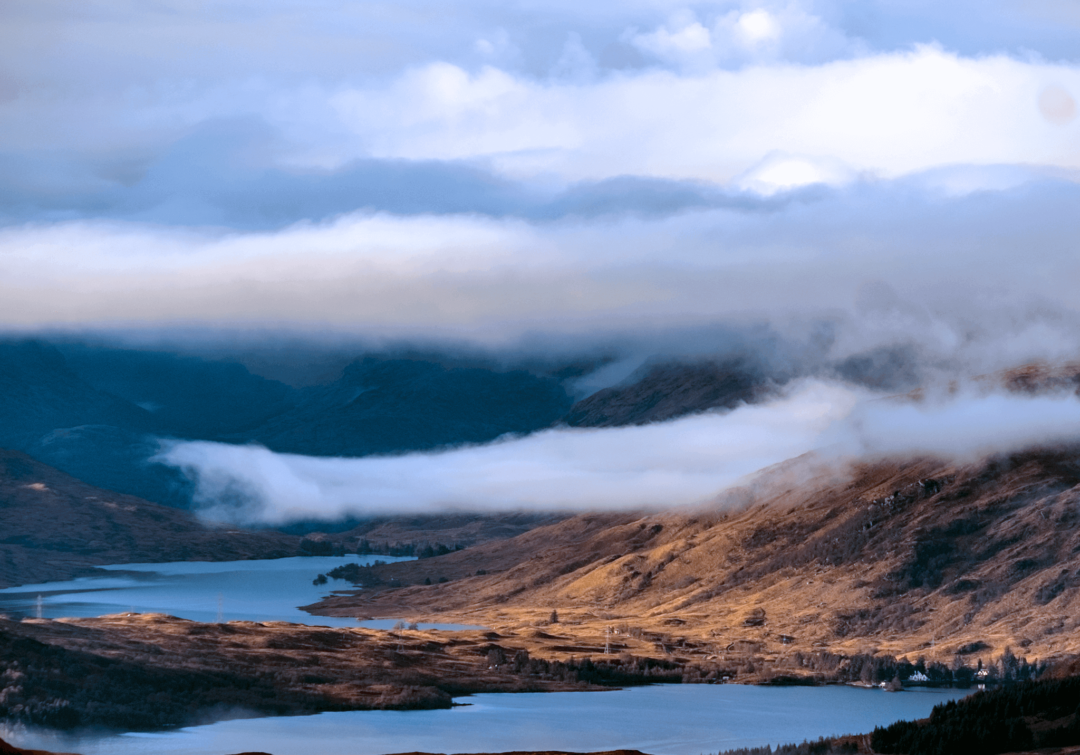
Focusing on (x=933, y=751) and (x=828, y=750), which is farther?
(x=828, y=750)

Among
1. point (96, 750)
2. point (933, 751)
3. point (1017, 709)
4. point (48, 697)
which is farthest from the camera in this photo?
point (48, 697)

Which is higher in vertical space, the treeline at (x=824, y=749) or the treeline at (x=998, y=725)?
the treeline at (x=998, y=725)

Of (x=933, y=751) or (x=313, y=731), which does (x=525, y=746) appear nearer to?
(x=313, y=731)

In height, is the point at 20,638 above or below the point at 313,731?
above

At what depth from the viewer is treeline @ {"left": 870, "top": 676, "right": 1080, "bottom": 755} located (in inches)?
4252

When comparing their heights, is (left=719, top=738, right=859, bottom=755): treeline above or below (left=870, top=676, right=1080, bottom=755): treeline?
below

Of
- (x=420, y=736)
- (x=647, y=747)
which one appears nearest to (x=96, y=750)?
(x=420, y=736)

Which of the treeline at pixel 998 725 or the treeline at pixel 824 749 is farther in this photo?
the treeline at pixel 824 749

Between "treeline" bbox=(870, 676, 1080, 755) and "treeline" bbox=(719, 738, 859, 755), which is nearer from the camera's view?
"treeline" bbox=(870, 676, 1080, 755)

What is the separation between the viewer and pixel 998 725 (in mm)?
111750

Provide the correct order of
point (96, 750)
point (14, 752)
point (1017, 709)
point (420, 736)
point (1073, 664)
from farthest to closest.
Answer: point (420, 736)
point (96, 750)
point (1073, 664)
point (1017, 709)
point (14, 752)

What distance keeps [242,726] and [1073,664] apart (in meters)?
104

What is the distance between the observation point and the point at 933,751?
110875 mm

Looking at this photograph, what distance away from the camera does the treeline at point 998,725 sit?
354 ft
